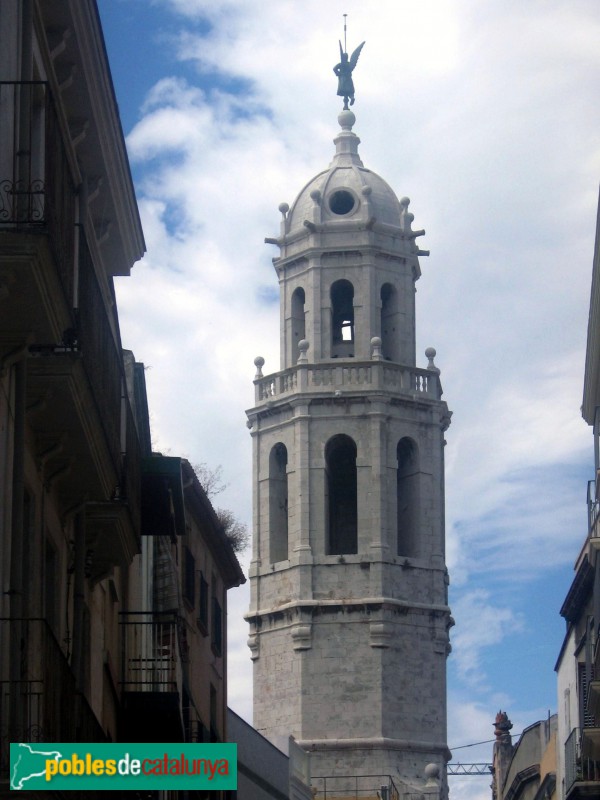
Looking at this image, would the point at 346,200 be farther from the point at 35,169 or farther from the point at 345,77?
the point at 35,169

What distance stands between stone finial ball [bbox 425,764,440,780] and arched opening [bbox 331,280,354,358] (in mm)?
11704

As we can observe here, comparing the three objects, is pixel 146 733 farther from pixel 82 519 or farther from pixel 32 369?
pixel 32 369

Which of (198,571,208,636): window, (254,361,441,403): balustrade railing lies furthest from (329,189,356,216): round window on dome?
(198,571,208,636): window

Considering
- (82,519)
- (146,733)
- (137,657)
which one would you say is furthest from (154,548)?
(82,519)

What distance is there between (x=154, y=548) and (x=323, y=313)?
37.5m

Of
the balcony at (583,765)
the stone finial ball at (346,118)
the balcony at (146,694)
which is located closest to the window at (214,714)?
the balcony at (583,765)

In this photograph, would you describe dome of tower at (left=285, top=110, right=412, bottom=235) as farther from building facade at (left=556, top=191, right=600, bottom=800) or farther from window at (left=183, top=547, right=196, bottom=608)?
window at (left=183, top=547, right=196, bottom=608)

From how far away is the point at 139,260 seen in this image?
1962cm

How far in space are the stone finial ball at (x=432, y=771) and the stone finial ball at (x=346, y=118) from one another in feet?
64.0

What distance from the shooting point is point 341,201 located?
211 ft

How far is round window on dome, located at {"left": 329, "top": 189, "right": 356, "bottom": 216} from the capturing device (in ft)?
211

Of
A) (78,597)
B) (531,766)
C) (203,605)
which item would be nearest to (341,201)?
(531,766)

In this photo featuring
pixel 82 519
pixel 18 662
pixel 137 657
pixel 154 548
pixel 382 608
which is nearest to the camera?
pixel 18 662

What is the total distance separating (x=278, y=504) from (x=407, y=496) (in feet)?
11.8
